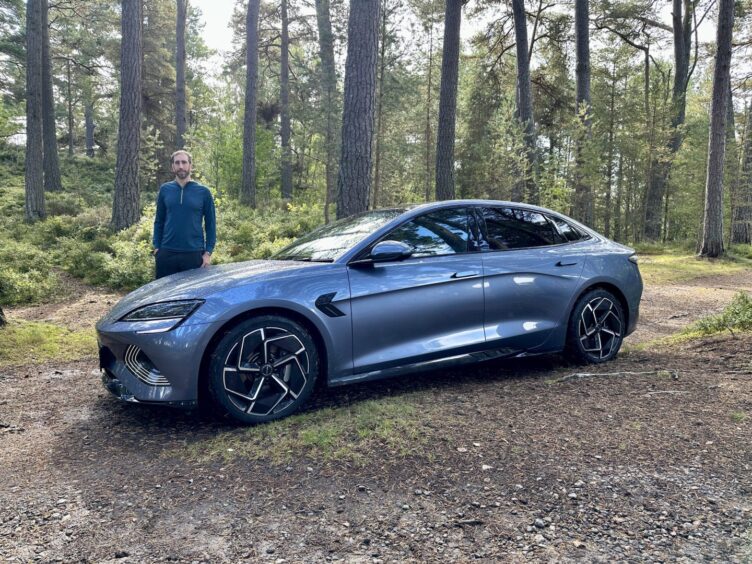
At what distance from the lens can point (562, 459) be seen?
2967mm

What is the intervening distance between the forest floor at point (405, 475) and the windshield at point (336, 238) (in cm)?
115

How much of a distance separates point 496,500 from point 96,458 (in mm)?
2378

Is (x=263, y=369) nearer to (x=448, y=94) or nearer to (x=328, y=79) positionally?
(x=448, y=94)

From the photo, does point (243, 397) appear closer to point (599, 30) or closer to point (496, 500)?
point (496, 500)

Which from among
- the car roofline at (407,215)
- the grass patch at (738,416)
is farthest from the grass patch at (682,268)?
the grass patch at (738,416)

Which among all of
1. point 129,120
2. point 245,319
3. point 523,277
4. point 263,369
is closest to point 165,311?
point 245,319

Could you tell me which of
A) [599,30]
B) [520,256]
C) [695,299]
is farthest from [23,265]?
[599,30]

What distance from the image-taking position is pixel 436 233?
4.49m

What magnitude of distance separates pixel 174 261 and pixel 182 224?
380 millimetres

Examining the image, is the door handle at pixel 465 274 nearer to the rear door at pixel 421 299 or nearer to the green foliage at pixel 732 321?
the rear door at pixel 421 299

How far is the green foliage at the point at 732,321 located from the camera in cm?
582

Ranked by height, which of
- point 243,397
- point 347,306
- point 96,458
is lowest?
point 96,458

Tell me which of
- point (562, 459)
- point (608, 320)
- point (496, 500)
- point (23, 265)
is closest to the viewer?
point (496, 500)

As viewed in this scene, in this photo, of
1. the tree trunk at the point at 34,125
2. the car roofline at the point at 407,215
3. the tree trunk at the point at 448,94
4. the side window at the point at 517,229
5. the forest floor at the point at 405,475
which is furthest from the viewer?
the tree trunk at the point at 34,125
